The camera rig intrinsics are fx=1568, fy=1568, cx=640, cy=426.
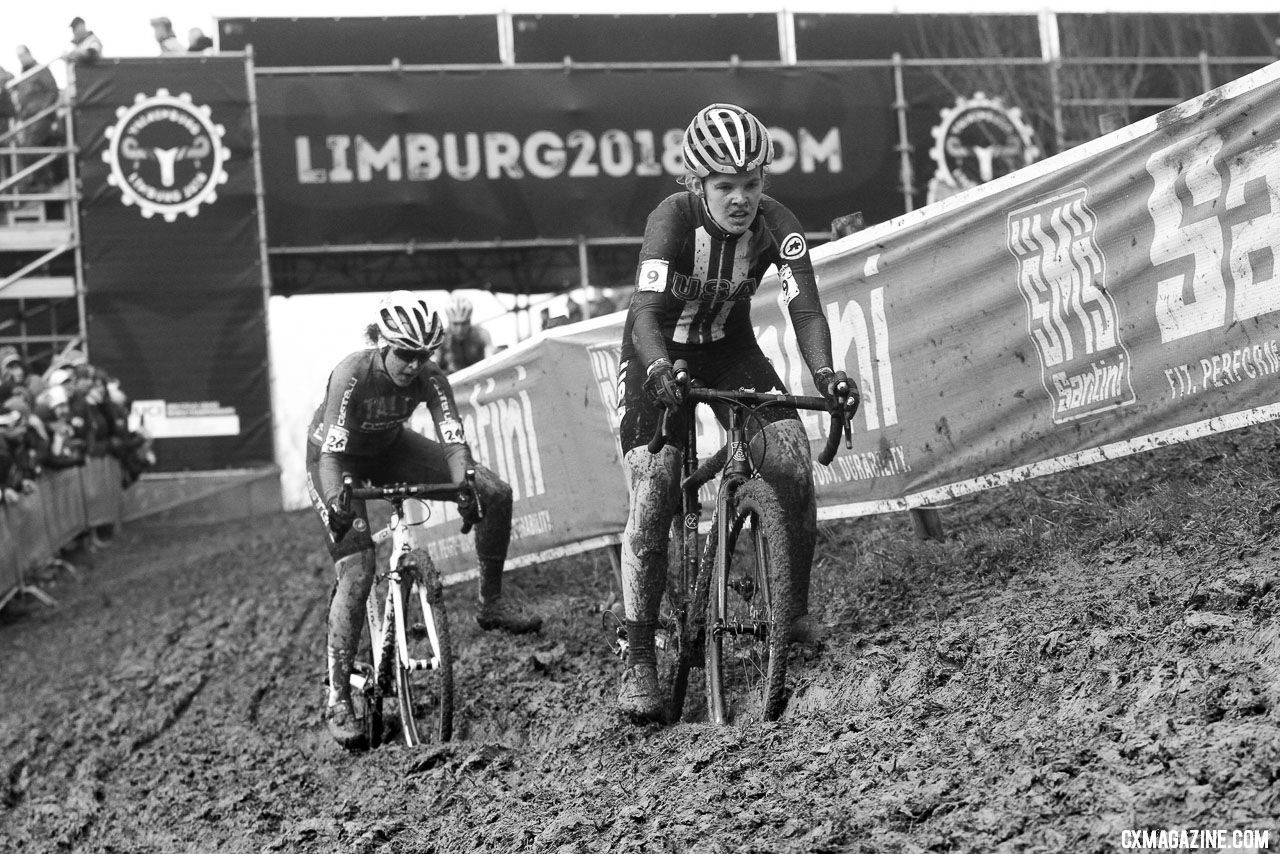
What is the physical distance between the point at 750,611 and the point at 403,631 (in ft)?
7.79

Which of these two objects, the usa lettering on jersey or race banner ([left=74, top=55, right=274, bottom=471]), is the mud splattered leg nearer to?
the usa lettering on jersey

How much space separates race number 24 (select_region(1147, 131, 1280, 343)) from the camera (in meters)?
5.97

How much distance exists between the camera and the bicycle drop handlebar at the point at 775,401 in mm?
5574

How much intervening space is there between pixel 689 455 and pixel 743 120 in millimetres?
1373

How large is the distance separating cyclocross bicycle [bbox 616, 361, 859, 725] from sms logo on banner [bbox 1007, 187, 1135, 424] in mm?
1401

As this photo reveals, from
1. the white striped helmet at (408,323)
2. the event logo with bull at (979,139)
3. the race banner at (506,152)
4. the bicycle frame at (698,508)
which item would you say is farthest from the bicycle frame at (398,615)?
the event logo with bull at (979,139)

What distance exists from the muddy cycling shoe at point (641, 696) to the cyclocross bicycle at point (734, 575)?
0.07 metres

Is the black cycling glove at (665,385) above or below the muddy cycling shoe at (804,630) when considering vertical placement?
above

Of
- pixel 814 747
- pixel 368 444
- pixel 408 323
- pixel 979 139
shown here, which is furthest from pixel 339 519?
pixel 979 139

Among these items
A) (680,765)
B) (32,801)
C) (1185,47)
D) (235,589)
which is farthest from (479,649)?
(1185,47)

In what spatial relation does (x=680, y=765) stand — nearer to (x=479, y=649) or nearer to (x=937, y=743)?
(x=937, y=743)

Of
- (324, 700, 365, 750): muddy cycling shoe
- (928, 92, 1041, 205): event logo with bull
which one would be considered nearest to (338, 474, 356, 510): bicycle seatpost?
(324, 700, 365, 750): muddy cycling shoe

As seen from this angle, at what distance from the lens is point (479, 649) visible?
9.38 meters

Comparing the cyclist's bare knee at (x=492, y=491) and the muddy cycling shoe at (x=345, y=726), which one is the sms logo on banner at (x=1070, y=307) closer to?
the cyclist's bare knee at (x=492, y=491)
